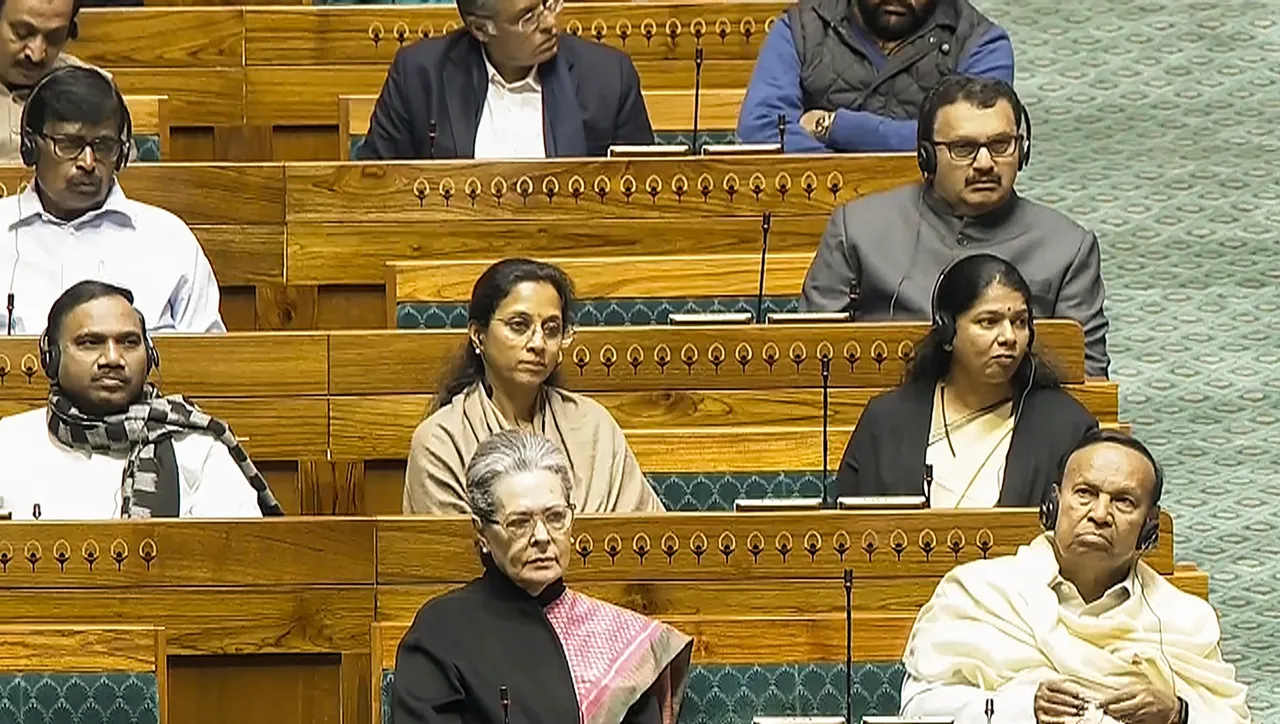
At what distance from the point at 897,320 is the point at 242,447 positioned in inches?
37.1

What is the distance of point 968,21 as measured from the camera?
17.7ft

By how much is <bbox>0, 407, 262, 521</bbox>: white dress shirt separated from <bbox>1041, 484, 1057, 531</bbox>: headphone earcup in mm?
1012

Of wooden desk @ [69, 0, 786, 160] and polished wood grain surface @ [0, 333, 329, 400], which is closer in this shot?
polished wood grain surface @ [0, 333, 329, 400]

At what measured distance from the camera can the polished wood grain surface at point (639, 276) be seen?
16.0 feet

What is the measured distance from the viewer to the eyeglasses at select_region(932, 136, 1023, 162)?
4758 millimetres

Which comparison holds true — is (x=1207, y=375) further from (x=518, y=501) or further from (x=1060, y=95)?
(x=518, y=501)

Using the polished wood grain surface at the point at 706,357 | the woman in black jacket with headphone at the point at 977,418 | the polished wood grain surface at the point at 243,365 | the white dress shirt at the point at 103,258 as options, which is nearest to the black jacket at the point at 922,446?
the woman in black jacket with headphone at the point at 977,418

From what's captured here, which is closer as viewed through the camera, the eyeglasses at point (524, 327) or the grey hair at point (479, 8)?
the eyeglasses at point (524, 327)

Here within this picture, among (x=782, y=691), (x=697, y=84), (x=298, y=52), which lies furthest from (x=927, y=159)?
(x=298, y=52)

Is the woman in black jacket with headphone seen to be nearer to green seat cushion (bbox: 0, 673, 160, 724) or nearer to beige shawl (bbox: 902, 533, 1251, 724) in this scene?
beige shawl (bbox: 902, 533, 1251, 724)

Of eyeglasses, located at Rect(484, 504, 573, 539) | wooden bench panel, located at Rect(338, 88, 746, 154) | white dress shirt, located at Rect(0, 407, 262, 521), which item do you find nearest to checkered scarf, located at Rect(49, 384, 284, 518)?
white dress shirt, located at Rect(0, 407, 262, 521)

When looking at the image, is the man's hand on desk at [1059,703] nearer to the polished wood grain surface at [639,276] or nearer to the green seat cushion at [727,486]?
the green seat cushion at [727,486]

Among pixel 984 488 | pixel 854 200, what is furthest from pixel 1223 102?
pixel 984 488

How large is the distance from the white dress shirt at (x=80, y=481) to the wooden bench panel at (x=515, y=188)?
34.8 inches
